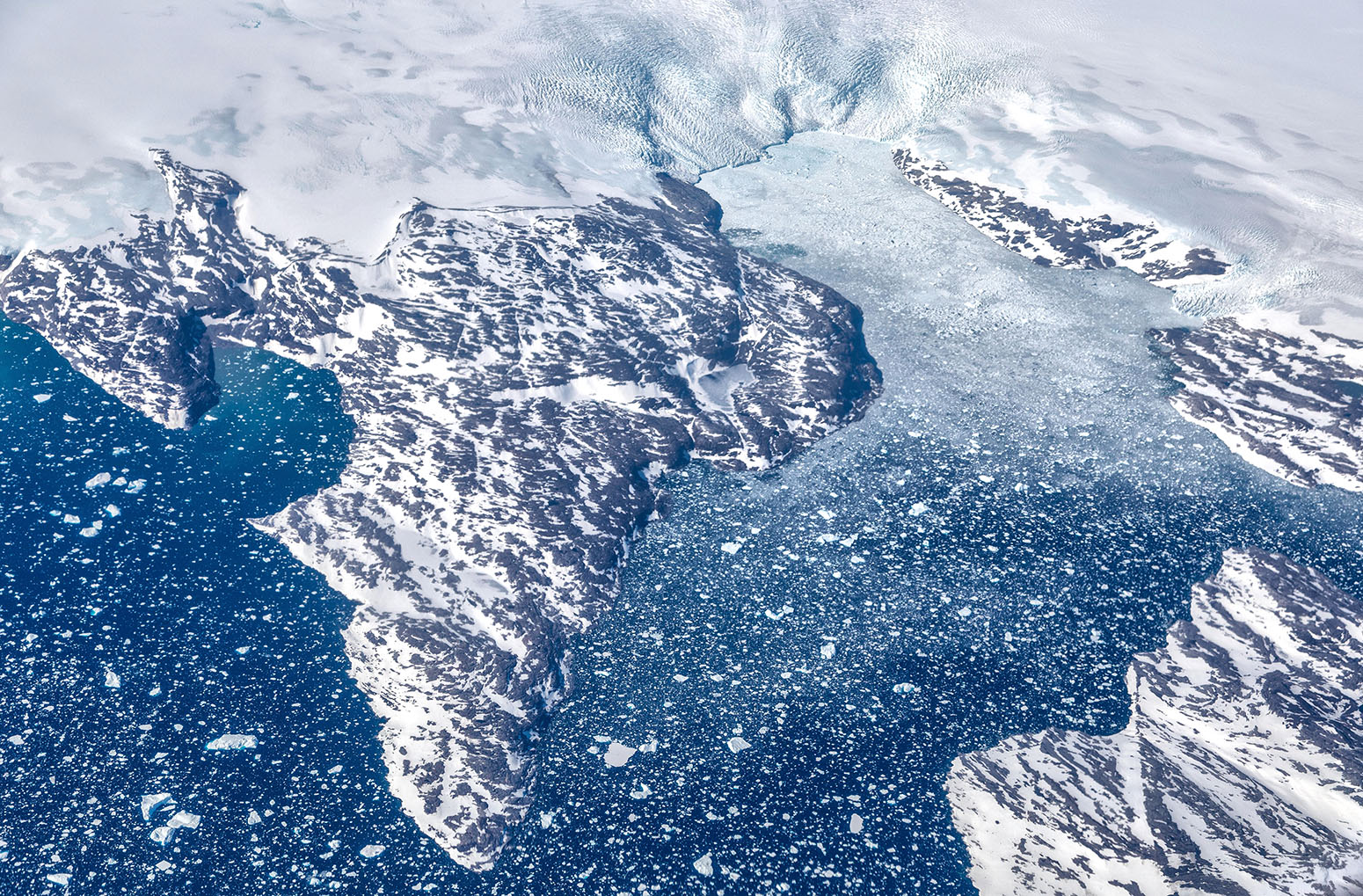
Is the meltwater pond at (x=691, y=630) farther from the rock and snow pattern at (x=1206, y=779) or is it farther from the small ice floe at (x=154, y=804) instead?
the rock and snow pattern at (x=1206, y=779)

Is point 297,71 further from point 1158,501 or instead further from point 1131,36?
point 1131,36

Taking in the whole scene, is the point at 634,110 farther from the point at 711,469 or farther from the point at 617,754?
the point at 617,754

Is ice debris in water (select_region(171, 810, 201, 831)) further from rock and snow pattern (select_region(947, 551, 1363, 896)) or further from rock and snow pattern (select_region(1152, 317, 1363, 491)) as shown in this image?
rock and snow pattern (select_region(1152, 317, 1363, 491))

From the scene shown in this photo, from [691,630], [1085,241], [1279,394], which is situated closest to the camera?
[691,630]

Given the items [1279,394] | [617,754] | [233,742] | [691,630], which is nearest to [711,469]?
[691,630]

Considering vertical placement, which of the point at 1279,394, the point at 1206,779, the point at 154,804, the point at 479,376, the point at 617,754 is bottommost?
the point at 154,804

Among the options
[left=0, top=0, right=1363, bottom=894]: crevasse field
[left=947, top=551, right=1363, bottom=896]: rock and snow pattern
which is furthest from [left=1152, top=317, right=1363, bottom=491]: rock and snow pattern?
[left=947, top=551, right=1363, bottom=896]: rock and snow pattern

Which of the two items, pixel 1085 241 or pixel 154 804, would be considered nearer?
pixel 154 804
